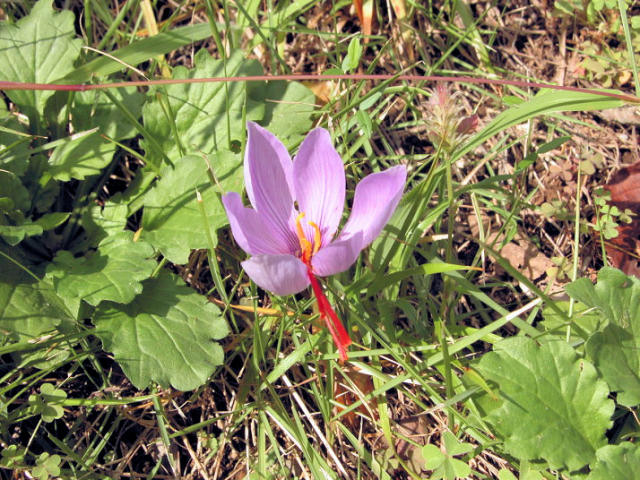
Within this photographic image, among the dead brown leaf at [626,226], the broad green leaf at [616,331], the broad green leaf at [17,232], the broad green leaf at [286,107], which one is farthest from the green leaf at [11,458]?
the dead brown leaf at [626,226]

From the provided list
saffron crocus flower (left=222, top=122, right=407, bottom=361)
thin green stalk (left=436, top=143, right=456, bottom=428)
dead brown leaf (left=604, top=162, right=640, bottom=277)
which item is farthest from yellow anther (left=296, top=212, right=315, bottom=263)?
dead brown leaf (left=604, top=162, right=640, bottom=277)

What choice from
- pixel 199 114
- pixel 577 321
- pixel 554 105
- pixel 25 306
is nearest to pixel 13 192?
pixel 25 306

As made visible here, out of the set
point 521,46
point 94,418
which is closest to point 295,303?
point 94,418

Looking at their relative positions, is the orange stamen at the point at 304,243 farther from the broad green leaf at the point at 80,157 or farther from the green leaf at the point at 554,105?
the broad green leaf at the point at 80,157

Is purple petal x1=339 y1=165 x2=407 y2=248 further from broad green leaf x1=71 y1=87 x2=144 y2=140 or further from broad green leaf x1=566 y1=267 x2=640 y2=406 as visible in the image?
broad green leaf x1=71 y1=87 x2=144 y2=140

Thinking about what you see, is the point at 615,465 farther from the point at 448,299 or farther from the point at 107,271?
the point at 107,271
